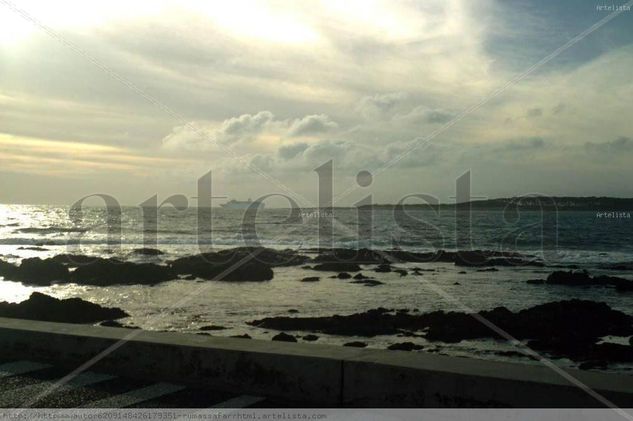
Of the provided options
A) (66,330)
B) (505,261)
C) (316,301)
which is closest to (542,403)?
(66,330)

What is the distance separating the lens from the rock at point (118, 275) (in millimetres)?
28328

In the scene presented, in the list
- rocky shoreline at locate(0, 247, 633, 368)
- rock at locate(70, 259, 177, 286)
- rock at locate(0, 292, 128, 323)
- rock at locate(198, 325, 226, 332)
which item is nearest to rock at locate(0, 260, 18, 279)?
rocky shoreline at locate(0, 247, 633, 368)

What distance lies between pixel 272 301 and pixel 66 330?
56.2ft

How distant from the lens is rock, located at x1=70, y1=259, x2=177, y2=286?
28.3 m

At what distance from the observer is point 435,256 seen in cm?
4594

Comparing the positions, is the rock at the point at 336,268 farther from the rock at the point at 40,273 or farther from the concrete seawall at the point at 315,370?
the concrete seawall at the point at 315,370

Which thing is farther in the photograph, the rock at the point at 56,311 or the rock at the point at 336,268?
the rock at the point at 336,268

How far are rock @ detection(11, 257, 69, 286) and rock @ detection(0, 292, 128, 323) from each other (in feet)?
38.9

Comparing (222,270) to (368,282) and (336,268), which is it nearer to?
(336,268)

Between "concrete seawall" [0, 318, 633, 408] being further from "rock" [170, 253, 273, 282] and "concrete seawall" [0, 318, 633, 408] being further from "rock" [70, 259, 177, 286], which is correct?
"rock" [170, 253, 273, 282]

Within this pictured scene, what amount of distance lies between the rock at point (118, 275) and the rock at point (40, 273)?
0.68m

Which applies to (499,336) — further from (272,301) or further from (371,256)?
(371,256)

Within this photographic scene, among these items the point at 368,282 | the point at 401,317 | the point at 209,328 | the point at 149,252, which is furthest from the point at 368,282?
the point at 149,252

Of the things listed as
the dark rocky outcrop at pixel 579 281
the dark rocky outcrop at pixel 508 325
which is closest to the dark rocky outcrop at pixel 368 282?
the dark rocky outcrop at pixel 579 281
